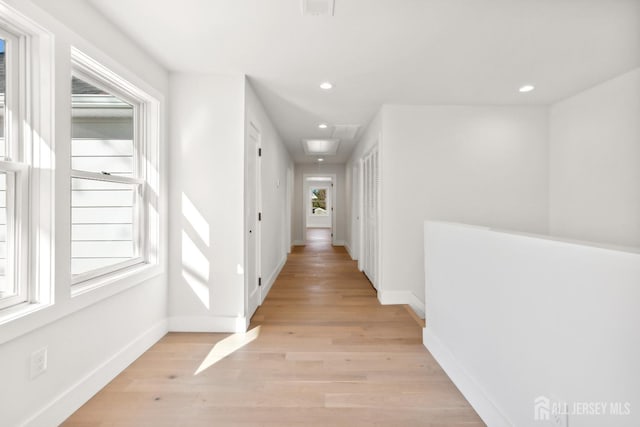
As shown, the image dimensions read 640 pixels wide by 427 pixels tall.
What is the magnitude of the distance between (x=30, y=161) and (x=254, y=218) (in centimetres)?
215

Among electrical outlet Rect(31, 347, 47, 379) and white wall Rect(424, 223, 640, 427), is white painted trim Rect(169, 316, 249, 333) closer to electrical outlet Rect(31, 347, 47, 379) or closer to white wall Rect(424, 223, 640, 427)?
electrical outlet Rect(31, 347, 47, 379)

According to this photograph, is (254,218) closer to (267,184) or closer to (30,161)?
(267,184)

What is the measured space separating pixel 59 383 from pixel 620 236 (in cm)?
468

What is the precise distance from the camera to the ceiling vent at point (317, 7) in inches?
75.1

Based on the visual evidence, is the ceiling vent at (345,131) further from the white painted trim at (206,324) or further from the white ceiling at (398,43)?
the white painted trim at (206,324)

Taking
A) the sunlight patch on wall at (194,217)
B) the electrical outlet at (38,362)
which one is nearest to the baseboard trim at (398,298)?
the sunlight patch on wall at (194,217)

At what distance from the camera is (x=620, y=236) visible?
3123mm

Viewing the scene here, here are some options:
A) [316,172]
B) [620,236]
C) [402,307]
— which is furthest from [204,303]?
[316,172]

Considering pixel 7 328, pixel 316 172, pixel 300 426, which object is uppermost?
pixel 316 172

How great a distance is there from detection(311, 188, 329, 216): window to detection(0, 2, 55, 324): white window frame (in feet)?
46.9

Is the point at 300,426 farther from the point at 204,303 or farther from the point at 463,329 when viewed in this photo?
the point at 204,303

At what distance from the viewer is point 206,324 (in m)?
2.92

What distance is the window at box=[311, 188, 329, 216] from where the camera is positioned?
16047mm

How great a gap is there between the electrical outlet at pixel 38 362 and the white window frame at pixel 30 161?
0.23 meters
